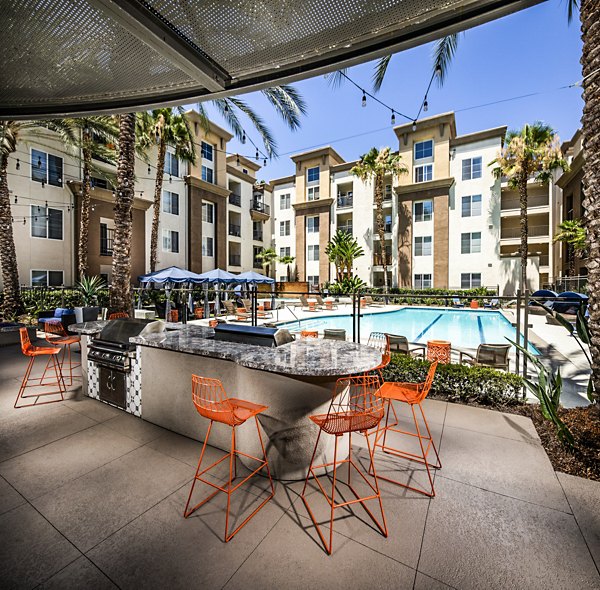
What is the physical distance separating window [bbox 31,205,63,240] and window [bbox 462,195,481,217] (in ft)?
98.7

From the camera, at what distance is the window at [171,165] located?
2439 centimetres

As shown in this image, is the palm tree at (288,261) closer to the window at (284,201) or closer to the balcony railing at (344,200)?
the window at (284,201)

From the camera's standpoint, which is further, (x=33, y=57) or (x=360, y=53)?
(x=33, y=57)

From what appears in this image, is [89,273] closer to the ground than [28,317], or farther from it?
farther from it

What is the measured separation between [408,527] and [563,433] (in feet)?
7.72

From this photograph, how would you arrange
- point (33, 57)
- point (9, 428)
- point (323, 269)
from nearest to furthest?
point (33, 57)
point (9, 428)
point (323, 269)

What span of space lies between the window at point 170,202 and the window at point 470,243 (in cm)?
2448

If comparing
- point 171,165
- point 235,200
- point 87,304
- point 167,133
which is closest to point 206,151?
point 171,165

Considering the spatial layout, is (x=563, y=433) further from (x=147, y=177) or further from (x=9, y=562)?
(x=147, y=177)

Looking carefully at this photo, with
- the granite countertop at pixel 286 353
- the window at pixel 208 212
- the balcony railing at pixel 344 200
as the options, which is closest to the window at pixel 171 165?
the window at pixel 208 212

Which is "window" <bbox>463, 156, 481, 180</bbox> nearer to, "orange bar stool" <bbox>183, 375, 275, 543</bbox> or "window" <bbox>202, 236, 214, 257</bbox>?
"window" <bbox>202, 236, 214, 257</bbox>

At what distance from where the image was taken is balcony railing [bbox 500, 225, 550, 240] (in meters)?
28.5

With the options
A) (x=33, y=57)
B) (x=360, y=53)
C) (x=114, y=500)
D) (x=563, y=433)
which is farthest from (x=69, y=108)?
(x=563, y=433)

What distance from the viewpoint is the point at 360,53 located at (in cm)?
246
